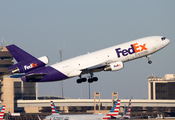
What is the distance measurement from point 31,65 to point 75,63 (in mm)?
8970

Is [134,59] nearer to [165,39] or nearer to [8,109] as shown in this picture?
[165,39]

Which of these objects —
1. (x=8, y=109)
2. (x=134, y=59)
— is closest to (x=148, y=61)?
(x=134, y=59)

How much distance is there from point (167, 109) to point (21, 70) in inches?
4526

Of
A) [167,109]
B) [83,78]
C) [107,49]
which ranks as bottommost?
[167,109]

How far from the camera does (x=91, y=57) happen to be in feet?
271

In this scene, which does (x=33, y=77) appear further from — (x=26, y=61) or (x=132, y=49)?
(x=132, y=49)

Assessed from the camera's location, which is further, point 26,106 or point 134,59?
point 26,106

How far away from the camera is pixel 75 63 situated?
269ft

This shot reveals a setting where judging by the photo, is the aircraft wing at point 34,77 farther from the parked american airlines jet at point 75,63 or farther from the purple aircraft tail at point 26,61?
the purple aircraft tail at point 26,61

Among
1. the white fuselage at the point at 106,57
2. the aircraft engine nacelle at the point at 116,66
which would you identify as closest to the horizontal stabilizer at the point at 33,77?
the white fuselage at the point at 106,57

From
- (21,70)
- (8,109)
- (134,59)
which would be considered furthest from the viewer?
(8,109)

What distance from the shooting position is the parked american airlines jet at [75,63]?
80.9 metres

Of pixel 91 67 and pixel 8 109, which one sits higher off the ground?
pixel 91 67

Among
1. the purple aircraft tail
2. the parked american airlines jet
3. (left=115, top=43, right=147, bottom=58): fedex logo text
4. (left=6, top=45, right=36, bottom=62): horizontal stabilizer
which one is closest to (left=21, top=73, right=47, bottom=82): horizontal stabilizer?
the parked american airlines jet
